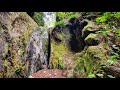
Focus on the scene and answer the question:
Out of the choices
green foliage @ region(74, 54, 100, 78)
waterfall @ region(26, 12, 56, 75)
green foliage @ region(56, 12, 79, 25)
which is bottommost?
green foliage @ region(74, 54, 100, 78)

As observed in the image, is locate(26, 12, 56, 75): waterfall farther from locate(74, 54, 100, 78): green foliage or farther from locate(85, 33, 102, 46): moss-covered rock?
locate(85, 33, 102, 46): moss-covered rock

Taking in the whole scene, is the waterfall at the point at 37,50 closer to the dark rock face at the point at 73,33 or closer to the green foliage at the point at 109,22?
the dark rock face at the point at 73,33

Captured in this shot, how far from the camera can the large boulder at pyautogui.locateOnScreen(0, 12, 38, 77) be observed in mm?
5026

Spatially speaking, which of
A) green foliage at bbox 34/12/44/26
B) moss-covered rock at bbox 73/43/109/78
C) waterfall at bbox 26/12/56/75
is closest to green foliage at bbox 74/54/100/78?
moss-covered rock at bbox 73/43/109/78

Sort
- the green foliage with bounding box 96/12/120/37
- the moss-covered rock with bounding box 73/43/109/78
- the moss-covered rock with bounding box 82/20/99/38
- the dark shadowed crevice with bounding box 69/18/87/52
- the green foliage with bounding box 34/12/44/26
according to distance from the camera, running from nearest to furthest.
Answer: the moss-covered rock with bounding box 73/43/109/78
the green foliage with bounding box 96/12/120/37
the moss-covered rock with bounding box 82/20/99/38
the dark shadowed crevice with bounding box 69/18/87/52
the green foliage with bounding box 34/12/44/26

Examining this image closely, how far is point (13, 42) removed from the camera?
543 centimetres

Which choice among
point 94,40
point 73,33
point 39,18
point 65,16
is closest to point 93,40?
point 94,40

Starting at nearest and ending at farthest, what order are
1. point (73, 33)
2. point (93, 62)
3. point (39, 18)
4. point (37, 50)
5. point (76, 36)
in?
1. point (93, 62)
2. point (37, 50)
3. point (76, 36)
4. point (73, 33)
5. point (39, 18)

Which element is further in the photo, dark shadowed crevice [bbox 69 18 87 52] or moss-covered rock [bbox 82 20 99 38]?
dark shadowed crevice [bbox 69 18 87 52]

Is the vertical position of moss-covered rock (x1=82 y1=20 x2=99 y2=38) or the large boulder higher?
moss-covered rock (x1=82 y1=20 x2=99 y2=38)

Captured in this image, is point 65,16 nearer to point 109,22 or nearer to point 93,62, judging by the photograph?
point 109,22

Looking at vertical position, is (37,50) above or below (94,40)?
below

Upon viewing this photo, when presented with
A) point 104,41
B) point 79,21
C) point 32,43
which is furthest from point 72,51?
point 104,41

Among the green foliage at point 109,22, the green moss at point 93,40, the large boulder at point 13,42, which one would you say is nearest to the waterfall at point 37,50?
the large boulder at point 13,42
